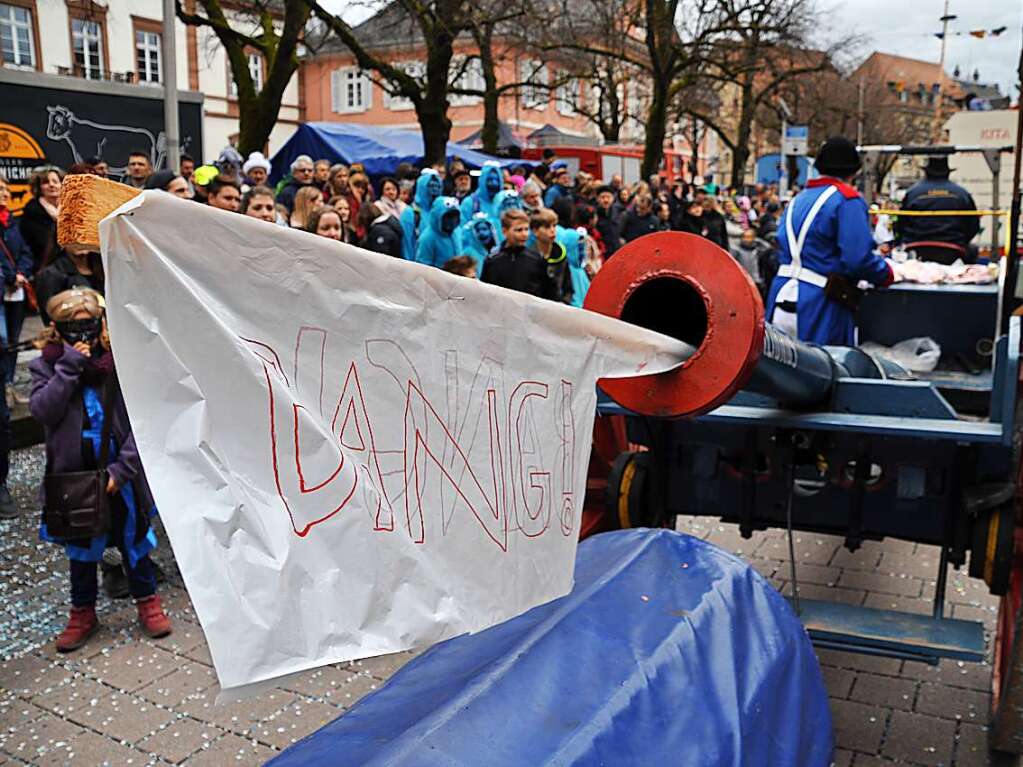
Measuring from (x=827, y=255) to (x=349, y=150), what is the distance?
45.1 ft

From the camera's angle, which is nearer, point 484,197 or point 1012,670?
point 1012,670

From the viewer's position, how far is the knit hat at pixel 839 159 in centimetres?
530

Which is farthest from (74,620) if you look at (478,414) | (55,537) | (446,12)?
(446,12)

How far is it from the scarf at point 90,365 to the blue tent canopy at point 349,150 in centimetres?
1320

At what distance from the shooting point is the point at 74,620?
4324 millimetres

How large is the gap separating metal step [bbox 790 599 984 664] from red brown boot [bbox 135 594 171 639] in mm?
2603

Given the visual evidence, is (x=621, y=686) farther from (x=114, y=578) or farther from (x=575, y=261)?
(x=575, y=261)

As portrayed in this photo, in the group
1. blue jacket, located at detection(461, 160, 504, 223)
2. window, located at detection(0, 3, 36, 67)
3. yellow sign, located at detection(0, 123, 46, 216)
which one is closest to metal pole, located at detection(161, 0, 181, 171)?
yellow sign, located at detection(0, 123, 46, 216)

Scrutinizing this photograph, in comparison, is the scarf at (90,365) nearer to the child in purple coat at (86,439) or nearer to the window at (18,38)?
the child in purple coat at (86,439)

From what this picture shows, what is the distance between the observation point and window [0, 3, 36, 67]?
100 feet

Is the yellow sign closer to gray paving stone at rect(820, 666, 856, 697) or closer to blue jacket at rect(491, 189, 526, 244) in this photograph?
blue jacket at rect(491, 189, 526, 244)

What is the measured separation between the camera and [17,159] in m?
9.85

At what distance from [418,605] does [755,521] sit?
7.98 feet

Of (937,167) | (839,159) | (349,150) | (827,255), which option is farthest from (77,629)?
(349,150)
